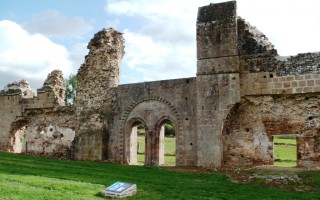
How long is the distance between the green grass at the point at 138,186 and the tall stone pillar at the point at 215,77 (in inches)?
79.2

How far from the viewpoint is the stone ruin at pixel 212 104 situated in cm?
1460

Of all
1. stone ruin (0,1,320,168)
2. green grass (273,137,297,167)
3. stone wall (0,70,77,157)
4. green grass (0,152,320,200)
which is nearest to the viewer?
green grass (0,152,320,200)

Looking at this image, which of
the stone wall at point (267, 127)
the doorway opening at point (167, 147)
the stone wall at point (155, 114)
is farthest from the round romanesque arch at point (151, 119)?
the stone wall at point (267, 127)

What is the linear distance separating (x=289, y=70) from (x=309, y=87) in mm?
1013

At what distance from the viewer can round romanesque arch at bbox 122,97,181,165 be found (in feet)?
57.4

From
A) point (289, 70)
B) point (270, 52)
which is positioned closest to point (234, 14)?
point (270, 52)

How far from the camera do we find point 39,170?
506 inches

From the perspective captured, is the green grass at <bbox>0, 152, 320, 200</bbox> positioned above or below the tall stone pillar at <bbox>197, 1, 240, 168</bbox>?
below

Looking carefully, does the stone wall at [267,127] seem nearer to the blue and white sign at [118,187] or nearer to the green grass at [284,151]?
the blue and white sign at [118,187]

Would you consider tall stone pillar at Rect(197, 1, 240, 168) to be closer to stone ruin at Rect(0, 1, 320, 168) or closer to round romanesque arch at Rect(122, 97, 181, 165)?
stone ruin at Rect(0, 1, 320, 168)

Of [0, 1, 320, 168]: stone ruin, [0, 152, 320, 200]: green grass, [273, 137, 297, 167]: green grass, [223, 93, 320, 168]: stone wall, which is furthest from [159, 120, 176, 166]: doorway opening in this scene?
[273, 137, 297, 167]: green grass

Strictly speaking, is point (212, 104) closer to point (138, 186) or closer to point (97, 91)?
point (138, 186)

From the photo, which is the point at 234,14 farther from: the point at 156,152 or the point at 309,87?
the point at 156,152

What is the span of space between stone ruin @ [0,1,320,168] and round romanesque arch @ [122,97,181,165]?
0.05 meters
